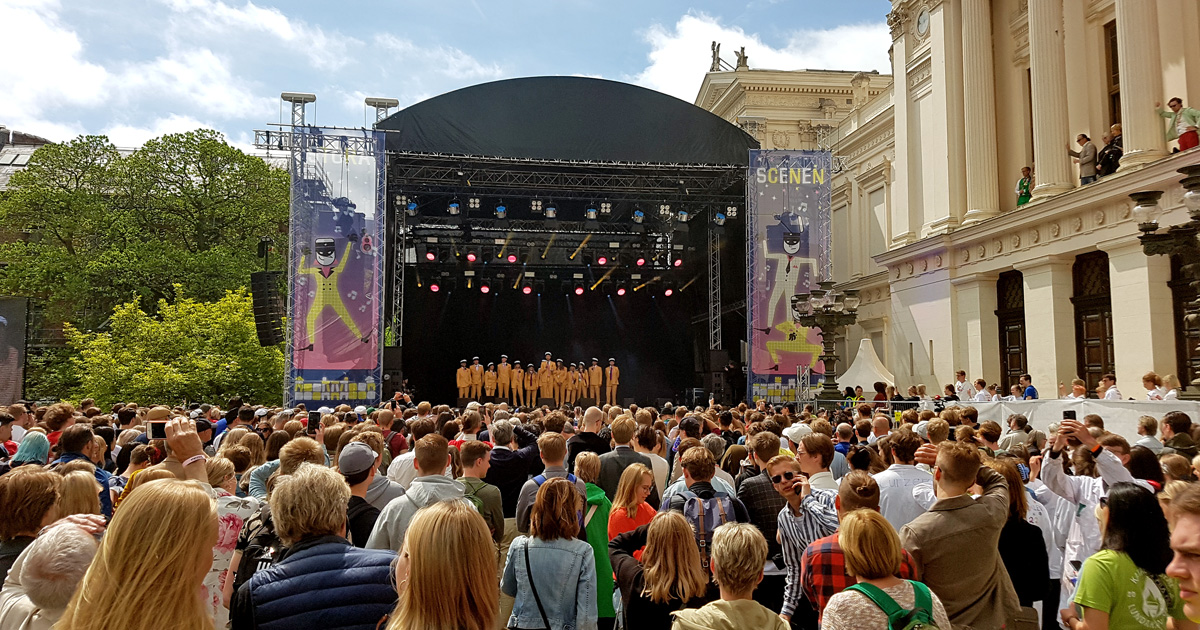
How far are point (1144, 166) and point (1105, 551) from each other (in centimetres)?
1418

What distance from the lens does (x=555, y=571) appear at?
11.9 feet

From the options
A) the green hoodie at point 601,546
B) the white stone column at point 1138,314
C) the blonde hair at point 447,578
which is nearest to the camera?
the blonde hair at point 447,578

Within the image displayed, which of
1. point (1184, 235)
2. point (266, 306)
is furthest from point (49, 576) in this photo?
point (266, 306)

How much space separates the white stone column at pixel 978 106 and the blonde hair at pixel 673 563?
61.9 feet

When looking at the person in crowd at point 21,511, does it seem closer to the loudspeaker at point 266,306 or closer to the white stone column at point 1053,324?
the loudspeaker at point 266,306

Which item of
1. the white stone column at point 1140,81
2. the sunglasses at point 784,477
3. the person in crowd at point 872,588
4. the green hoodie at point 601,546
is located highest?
the white stone column at point 1140,81

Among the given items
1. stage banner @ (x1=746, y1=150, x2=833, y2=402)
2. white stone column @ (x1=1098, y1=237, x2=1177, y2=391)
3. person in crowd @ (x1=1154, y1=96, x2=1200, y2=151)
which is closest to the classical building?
white stone column @ (x1=1098, y1=237, x2=1177, y2=391)

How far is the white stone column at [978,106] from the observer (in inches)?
782

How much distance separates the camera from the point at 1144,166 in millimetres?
14289

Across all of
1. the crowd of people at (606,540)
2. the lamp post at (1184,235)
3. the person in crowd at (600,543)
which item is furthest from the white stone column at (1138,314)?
the person in crowd at (600,543)

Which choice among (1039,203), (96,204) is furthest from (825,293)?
(96,204)

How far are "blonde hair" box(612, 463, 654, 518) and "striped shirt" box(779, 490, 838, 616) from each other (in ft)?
2.61

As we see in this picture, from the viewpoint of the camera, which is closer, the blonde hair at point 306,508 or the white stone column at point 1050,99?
the blonde hair at point 306,508

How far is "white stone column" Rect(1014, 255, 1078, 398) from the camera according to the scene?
17172 millimetres
